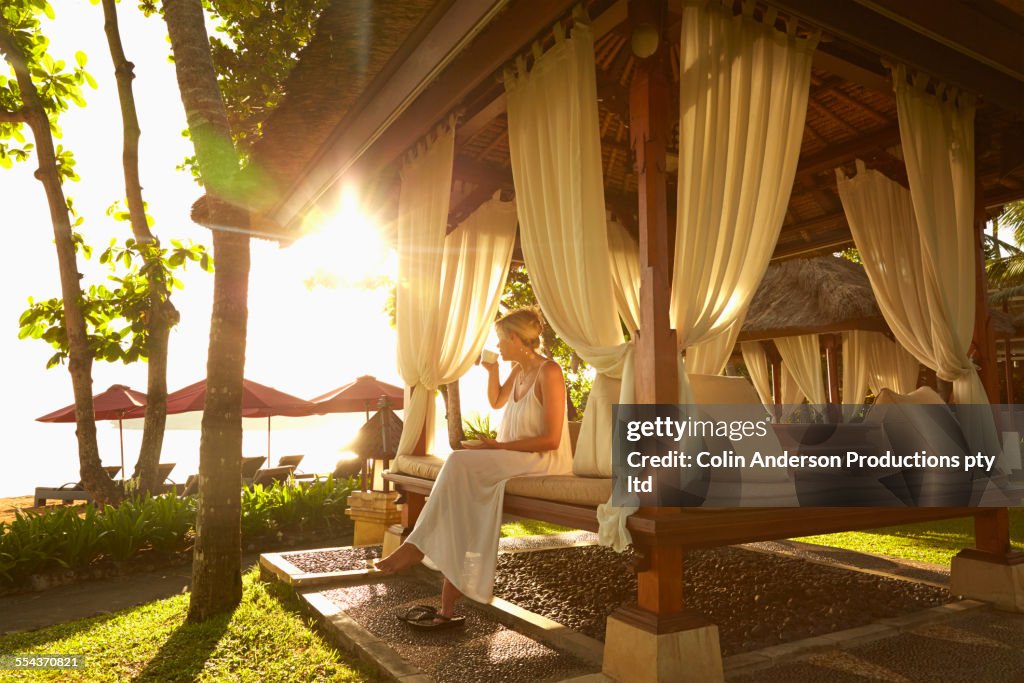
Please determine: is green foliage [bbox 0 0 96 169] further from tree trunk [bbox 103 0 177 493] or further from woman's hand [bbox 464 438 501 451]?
woman's hand [bbox 464 438 501 451]

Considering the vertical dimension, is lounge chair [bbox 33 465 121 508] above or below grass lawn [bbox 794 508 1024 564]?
below

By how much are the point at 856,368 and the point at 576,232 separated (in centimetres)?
984

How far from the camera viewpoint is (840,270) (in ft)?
38.1

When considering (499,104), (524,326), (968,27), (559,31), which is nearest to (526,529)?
(524,326)

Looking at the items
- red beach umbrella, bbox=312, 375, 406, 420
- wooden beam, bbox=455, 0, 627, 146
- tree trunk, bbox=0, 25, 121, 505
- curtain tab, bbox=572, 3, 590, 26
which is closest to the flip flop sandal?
wooden beam, bbox=455, 0, 627, 146

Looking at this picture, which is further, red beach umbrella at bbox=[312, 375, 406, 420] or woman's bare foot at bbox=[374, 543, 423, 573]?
red beach umbrella at bbox=[312, 375, 406, 420]

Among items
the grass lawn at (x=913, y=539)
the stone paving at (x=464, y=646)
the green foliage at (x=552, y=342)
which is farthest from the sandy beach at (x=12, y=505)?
the stone paving at (x=464, y=646)

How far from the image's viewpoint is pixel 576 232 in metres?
3.27

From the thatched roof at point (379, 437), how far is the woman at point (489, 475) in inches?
70.7

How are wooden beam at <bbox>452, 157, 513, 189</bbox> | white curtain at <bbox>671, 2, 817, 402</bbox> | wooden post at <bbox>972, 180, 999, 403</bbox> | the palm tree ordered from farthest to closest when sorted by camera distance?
the palm tree, wooden beam at <bbox>452, 157, 513, 189</bbox>, wooden post at <bbox>972, 180, 999, 403</bbox>, white curtain at <bbox>671, 2, 817, 402</bbox>

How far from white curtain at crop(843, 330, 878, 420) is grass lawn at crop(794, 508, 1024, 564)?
3.51 metres

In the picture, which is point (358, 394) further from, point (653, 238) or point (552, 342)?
point (653, 238)

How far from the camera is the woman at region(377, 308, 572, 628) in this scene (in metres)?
3.53

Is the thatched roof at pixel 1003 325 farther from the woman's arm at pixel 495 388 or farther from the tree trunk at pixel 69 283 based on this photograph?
the tree trunk at pixel 69 283
